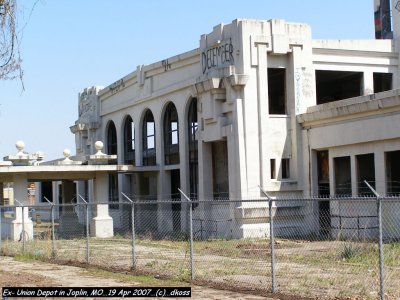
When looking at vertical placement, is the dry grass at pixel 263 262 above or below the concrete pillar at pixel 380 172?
below

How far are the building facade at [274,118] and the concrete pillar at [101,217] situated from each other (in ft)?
8.77

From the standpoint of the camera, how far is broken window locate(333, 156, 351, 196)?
2852 cm

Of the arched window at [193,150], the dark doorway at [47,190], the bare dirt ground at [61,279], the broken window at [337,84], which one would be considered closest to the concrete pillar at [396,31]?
the broken window at [337,84]

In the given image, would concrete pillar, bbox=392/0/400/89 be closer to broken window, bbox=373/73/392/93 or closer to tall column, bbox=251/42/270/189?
broken window, bbox=373/73/392/93

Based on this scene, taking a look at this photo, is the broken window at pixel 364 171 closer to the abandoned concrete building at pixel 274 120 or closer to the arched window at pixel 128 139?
the abandoned concrete building at pixel 274 120

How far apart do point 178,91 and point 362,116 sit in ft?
37.5

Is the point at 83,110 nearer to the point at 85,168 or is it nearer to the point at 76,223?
the point at 76,223

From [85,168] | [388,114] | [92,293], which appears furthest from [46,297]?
[85,168]

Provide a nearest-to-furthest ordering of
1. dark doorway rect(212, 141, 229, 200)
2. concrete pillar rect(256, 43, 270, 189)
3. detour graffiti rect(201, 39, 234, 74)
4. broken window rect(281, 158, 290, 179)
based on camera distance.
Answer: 1. concrete pillar rect(256, 43, 270, 189)
2. detour graffiti rect(201, 39, 234, 74)
3. broken window rect(281, 158, 290, 179)
4. dark doorway rect(212, 141, 229, 200)

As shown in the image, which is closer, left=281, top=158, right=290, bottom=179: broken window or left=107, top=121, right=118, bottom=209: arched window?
left=281, top=158, right=290, bottom=179: broken window

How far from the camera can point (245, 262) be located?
19.5 metres
